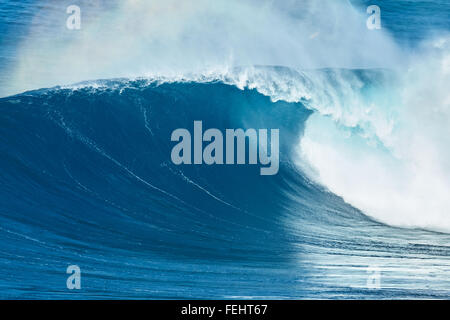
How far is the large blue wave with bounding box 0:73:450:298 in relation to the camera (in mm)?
9039

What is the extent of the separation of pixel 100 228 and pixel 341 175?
3.86 meters

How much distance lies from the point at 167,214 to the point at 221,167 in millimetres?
1367

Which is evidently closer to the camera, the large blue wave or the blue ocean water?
the large blue wave

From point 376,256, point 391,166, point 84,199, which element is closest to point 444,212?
point 391,166

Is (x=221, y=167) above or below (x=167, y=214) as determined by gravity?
above

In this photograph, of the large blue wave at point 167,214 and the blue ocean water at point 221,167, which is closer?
the large blue wave at point 167,214

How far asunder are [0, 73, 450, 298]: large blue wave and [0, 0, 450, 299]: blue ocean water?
0.08ft

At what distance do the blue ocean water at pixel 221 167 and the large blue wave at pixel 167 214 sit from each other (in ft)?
0.08

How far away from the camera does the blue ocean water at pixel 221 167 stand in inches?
365

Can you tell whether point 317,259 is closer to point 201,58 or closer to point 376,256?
point 376,256

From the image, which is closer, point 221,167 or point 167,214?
point 167,214

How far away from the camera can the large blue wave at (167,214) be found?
9.04 metres

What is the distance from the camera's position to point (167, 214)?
34.2ft

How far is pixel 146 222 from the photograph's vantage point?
1021 centimetres
